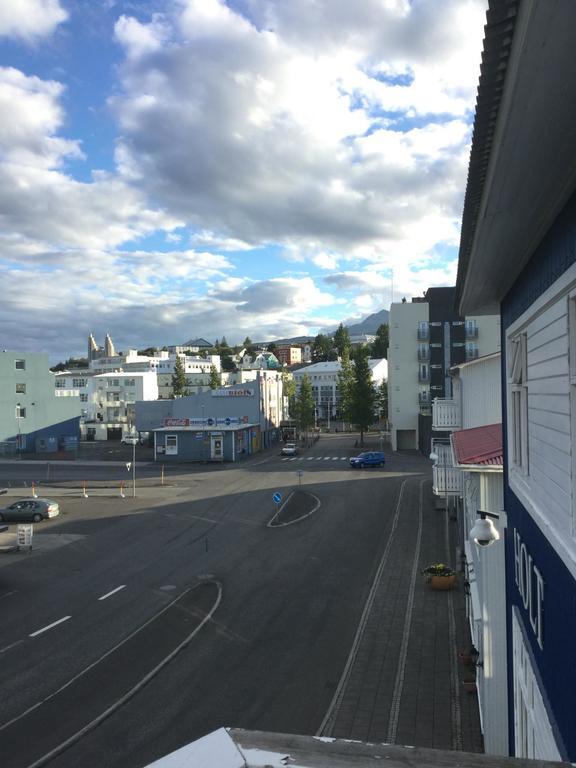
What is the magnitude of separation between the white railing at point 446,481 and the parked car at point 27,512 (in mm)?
21040

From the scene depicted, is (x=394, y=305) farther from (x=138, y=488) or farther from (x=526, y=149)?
(x=526, y=149)

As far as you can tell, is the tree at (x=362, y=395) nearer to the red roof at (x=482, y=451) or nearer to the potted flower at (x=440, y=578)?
the potted flower at (x=440, y=578)

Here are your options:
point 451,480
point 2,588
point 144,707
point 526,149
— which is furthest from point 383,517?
point 526,149

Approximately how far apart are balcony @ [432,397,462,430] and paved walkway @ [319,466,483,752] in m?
4.84

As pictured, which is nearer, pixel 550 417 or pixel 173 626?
pixel 550 417

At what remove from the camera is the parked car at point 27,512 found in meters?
30.2

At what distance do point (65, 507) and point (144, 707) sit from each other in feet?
80.0

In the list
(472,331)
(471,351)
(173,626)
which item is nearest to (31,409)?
(471,351)

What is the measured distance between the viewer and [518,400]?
6664 millimetres

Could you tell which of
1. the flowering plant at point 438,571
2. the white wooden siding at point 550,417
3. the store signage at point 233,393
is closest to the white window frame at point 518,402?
the white wooden siding at point 550,417

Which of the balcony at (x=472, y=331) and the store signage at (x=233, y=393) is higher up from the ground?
the balcony at (x=472, y=331)

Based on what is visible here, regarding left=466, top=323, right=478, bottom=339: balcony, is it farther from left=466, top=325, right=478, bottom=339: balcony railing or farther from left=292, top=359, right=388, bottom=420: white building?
left=292, top=359, right=388, bottom=420: white building

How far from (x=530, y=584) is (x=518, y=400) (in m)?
2.06

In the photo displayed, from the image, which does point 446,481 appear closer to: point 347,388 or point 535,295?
point 535,295
